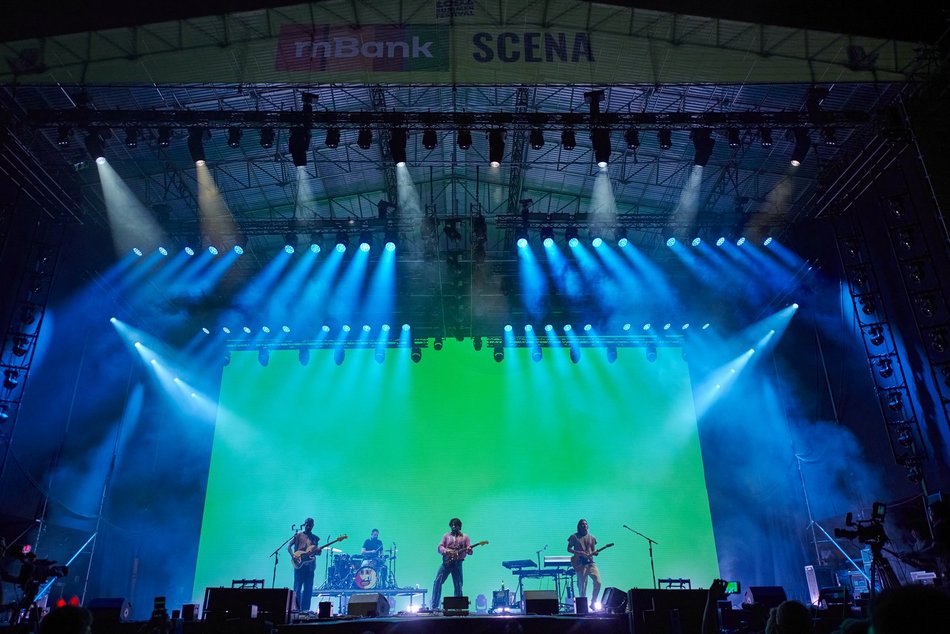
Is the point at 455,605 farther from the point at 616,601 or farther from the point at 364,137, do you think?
the point at 364,137

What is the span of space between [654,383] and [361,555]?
23.5 feet

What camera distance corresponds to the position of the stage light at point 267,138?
8539 millimetres

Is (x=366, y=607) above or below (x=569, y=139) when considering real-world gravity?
below

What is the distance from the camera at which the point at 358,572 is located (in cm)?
1127

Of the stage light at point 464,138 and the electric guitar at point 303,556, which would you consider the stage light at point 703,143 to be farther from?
the electric guitar at point 303,556

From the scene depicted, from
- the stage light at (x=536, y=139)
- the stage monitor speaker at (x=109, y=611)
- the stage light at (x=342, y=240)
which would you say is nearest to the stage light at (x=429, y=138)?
the stage light at (x=536, y=139)

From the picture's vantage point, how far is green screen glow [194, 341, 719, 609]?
12359 millimetres

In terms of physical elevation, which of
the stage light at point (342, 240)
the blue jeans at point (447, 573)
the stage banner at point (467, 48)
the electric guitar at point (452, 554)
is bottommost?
the blue jeans at point (447, 573)

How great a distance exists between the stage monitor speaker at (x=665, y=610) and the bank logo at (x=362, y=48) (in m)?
6.87

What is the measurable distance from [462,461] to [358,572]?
9.88 feet

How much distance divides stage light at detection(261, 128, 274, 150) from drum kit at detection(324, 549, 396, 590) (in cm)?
721

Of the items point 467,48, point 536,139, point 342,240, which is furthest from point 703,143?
point 342,240

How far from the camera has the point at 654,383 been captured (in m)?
14.2

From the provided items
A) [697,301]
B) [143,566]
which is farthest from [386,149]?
[143,566]
